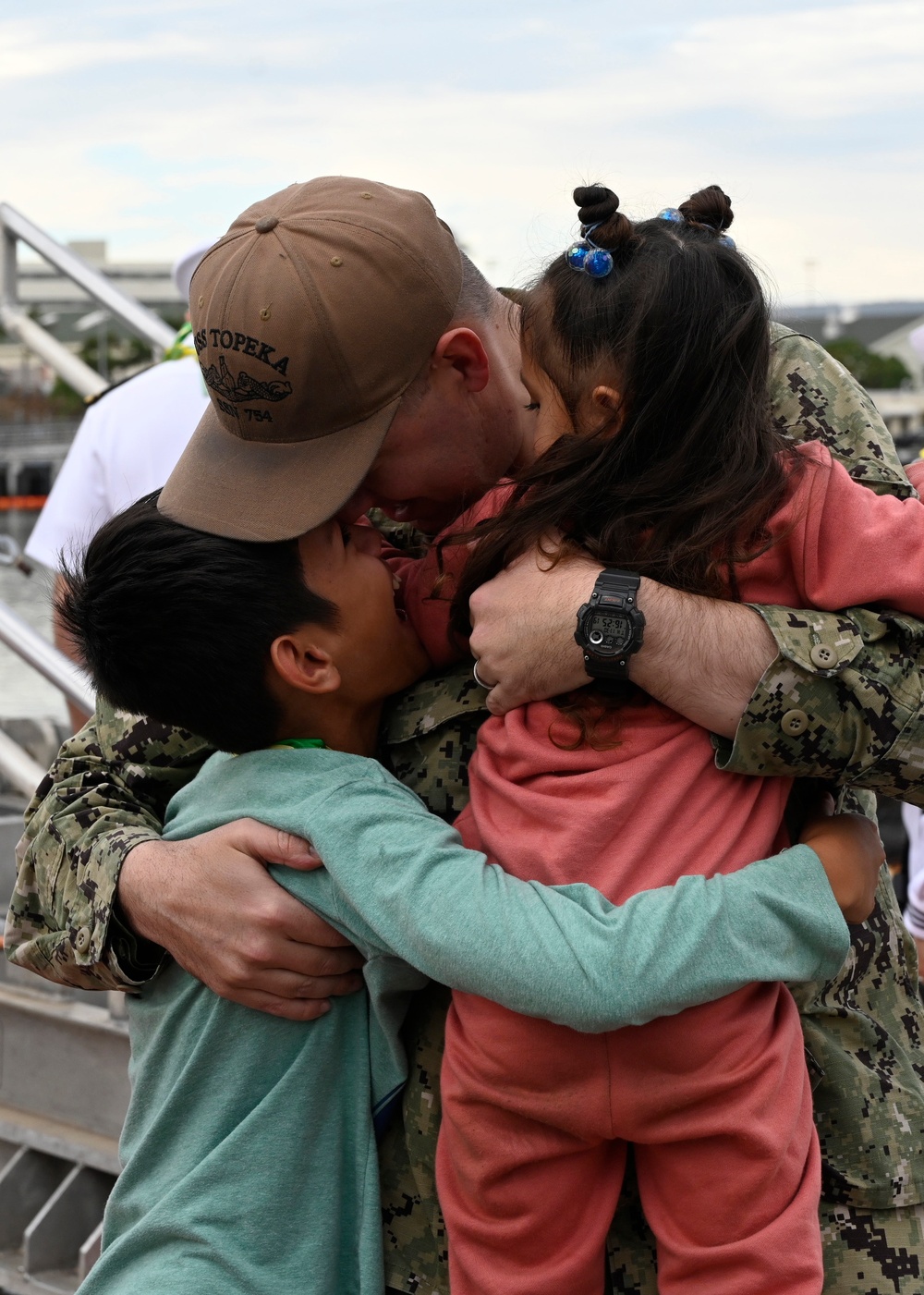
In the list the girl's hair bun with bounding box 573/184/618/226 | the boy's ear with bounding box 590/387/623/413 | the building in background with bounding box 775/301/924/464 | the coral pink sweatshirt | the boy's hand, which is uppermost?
the girl's hair bun with bounding box 573/184/618/226

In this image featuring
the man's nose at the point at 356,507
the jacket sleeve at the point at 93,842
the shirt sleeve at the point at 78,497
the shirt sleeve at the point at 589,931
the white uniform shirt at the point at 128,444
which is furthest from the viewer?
the shirt sleeve at the point at 78,497

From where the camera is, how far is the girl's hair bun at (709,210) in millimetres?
1727

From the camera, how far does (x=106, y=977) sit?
1.98 metres

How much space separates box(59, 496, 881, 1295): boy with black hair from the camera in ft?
5.50

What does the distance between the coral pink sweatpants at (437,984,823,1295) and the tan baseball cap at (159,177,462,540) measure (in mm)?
650

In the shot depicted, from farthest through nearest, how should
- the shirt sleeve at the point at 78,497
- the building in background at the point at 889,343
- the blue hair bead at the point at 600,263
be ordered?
the building in background at the point at 889,343
the shirt sleeve at the point at 78,497
the blue hair bead at the point at 600,263

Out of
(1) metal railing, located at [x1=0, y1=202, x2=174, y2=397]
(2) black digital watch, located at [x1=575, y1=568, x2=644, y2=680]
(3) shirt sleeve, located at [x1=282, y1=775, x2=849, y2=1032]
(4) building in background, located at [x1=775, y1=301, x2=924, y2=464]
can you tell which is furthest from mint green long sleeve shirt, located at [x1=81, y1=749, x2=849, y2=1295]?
(4) building in background, located at [x1=775, y1=301, x2=924, y2=464]

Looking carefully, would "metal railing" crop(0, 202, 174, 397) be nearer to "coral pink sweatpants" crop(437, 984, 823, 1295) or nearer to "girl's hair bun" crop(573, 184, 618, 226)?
"girl's hair bun" crop(573, 184, 618, 226)

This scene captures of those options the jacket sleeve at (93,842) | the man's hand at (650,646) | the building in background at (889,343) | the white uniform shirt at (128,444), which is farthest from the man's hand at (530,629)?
the building in background at (889,343)

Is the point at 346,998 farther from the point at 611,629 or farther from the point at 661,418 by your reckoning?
the point at 661,418

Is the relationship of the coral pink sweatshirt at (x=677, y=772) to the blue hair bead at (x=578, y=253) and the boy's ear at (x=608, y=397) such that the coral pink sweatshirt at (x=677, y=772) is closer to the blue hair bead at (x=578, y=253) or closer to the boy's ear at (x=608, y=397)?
the boy's ear at (x=608, y=397)

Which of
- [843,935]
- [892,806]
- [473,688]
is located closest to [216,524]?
[473,688]

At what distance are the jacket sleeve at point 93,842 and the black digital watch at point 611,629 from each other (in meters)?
0.71

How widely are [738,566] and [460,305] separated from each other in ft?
1.87
